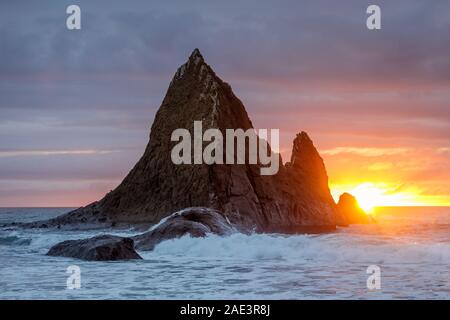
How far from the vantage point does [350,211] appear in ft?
356

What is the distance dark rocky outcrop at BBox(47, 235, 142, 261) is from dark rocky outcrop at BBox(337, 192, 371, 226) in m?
71.3

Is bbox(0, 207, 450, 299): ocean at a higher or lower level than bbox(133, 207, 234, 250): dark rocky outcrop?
lower

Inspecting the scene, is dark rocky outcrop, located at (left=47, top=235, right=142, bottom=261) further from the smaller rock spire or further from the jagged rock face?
the smaller rock spire

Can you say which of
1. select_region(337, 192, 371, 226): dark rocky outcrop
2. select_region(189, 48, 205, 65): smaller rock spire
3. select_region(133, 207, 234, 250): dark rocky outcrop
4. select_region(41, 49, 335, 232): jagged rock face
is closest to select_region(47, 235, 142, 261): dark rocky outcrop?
select_region(133, 207, 234, 250): dark rocky outcrop

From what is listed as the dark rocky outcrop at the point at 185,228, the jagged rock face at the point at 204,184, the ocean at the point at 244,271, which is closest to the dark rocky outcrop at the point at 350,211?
the jagged rock face at the point at 204,184

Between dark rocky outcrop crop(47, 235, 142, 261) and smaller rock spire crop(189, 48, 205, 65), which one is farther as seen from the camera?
smaller rock spire crop(189, 48, 205, 65)

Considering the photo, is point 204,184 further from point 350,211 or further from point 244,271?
point 244,271

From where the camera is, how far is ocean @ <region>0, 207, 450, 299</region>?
874 inches

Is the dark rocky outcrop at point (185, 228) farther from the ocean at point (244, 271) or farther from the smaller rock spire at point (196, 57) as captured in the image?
the smaller rock spire at point (196, 57)

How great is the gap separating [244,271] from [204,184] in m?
50.9
